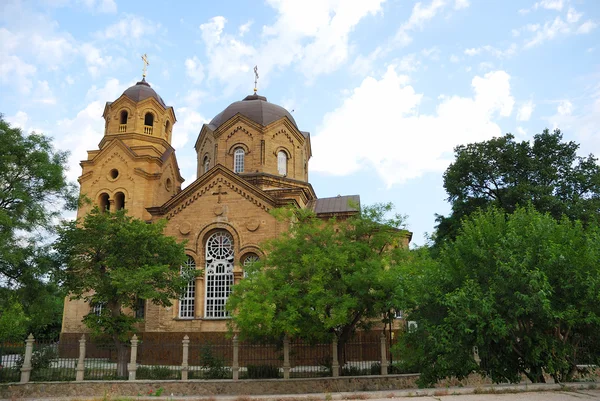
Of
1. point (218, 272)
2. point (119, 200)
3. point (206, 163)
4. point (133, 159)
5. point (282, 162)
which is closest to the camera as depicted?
point (218, 272)

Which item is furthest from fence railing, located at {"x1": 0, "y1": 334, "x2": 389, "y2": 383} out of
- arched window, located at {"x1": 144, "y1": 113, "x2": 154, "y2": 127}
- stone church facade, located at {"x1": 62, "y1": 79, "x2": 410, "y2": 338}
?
arched window, located at {"x1": 144, "y1": 113, "x2": 154, "y2": 127}

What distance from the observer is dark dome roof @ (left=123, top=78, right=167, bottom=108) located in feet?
100

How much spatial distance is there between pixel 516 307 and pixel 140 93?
26102 mm

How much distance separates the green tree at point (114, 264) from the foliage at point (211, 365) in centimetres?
304

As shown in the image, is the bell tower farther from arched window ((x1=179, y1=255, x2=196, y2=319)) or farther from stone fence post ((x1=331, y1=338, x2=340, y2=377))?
stone fence post ((x1=331, y1=338, x2=340, y2=377))

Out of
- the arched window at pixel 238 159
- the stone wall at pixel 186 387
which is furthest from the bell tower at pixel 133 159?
the stone wall at pixel 186 387

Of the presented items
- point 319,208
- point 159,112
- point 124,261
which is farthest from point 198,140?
point 124,261

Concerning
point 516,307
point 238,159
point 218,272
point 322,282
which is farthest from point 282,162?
point 516,307

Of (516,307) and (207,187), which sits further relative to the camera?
(207,187)

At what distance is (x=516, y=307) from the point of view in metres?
11.7

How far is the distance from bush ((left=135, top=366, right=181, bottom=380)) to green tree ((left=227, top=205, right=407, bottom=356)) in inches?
116

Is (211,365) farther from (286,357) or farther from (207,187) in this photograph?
(207,187)

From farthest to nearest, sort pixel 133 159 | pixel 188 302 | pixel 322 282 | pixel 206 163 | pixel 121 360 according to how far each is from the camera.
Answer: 1. pixel 206 163
2. pixel 133 159
3. pixel 188 302
4. pixel 121 360
5. pixel 322 282

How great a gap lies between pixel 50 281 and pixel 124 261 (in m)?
2.77
